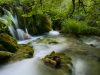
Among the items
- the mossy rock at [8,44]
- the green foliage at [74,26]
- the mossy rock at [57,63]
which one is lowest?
the green foliage at [74,26]

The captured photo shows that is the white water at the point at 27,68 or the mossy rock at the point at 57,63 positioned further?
the mossy rock at the point at 57,63

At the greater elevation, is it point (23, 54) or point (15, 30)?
point (23, 54)

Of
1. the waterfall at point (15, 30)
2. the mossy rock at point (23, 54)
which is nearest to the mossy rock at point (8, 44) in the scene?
the mossy rock at point (23, 54)

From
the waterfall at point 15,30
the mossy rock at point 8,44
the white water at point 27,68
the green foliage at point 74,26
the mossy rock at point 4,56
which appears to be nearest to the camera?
the white water at point 27,68

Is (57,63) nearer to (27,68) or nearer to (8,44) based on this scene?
(27,68)

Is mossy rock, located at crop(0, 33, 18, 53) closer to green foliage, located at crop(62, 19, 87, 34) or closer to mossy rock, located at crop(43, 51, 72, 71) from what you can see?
mossy rock, located at crop(43, 51, 72, 71)

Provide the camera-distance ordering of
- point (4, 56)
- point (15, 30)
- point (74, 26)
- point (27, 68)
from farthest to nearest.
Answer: point (74, 26)
point (15, 30)
point (4, 56)
point (27, 68)

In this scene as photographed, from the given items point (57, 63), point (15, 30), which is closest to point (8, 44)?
point (57, 63)

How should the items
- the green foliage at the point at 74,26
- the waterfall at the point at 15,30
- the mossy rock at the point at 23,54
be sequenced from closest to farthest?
the mossy rock at the point at 23,54
the waterfall at the point at 15,30
the green foliage at the point at 74,26

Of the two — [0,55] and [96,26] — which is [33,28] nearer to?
[96,26]

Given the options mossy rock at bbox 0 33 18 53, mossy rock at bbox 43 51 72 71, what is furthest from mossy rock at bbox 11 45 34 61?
mossy rock at bbox 43 51 72 71

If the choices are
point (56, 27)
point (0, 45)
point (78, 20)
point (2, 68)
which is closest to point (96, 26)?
point (78, 20)

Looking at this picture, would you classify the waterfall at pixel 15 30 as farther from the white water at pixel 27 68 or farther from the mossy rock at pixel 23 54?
the white water at pixel 27 68

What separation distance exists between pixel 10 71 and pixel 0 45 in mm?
2996
